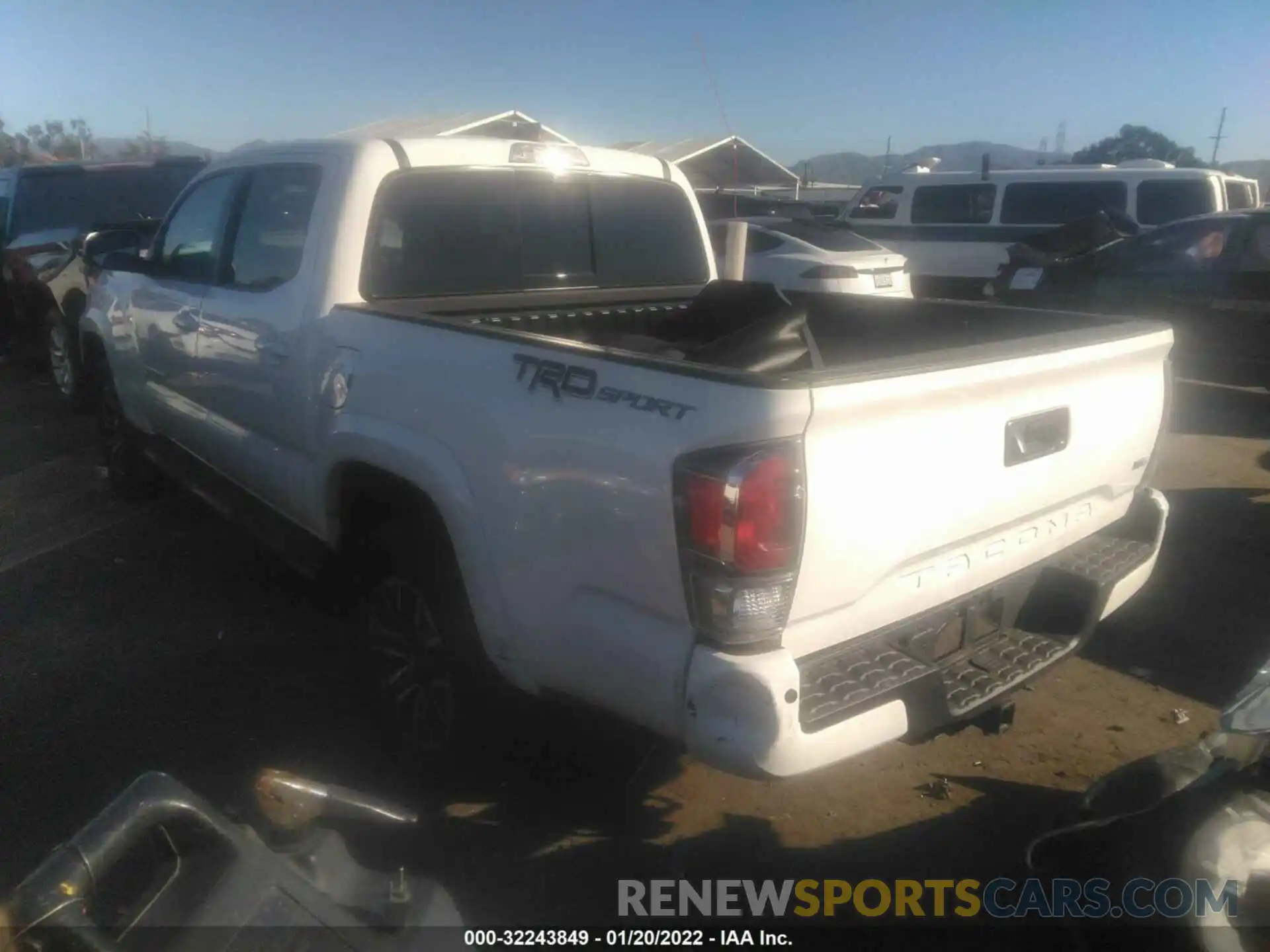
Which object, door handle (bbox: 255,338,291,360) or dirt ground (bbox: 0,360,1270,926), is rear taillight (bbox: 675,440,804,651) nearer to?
dirt ground (bbox: 0,360,1270,926)

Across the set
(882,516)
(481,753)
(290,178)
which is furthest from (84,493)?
(882,516)

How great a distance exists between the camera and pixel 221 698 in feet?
13.3

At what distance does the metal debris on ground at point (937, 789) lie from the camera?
3.42 m

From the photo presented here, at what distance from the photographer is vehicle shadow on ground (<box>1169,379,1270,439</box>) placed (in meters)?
8.48

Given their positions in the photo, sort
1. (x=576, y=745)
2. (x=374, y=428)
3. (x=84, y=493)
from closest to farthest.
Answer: (x=374, y=428), (x=576, y=745), (x=84, y=493)

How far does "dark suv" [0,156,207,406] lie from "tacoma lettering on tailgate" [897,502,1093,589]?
821 cm

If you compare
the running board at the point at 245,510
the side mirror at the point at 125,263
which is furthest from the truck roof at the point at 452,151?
the running board at the point at 245,510

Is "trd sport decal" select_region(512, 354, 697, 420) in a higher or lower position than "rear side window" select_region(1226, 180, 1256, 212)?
higher

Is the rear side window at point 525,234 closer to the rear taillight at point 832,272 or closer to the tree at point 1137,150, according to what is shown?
the rear taillight at point 832,272

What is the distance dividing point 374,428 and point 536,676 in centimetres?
100

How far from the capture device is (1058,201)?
13.7 metres

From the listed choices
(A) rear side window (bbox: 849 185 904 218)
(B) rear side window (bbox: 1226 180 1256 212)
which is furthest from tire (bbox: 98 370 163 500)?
(B) rear side window (bbox: 1226 180 1256 212)

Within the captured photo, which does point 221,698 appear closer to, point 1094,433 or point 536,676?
point 536,676

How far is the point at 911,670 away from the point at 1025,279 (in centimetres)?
993
